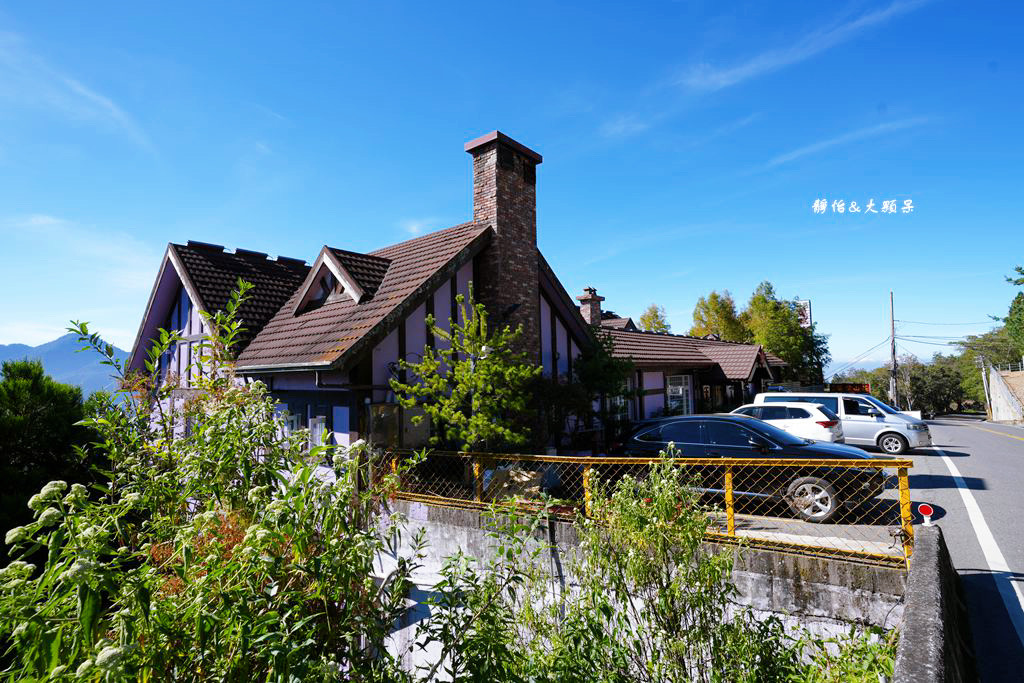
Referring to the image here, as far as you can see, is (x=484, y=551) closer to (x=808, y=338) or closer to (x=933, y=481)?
(x=933, y=481)

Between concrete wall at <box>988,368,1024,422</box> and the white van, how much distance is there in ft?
79.9

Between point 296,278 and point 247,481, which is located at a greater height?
point 296,278

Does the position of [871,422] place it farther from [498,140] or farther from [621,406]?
[498,140]

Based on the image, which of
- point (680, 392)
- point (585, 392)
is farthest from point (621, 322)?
point (585, 392)

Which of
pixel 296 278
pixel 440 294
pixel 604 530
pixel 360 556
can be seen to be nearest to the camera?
pixel 360 556

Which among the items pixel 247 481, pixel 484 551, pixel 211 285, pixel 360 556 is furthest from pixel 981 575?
pixel 211 285

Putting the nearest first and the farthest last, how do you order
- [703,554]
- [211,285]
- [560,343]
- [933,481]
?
[703,554] < [933,481] < [560,343] < [211,285]

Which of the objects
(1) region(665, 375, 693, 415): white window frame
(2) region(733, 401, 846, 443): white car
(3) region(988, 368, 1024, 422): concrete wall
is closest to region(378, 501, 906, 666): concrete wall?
(2) region(733, 401, 846, 443): white car

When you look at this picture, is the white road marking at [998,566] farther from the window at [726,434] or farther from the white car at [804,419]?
the window at [726,434]

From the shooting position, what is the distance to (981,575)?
6.79 meters

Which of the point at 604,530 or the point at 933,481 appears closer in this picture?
the point at 604,530

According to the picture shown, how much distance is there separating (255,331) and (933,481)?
57.3 ft

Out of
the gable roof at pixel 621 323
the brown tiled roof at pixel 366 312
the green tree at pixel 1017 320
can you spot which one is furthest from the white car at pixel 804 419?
the green tree at pixel 1017 320

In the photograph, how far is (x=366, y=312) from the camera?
10.2 metres
